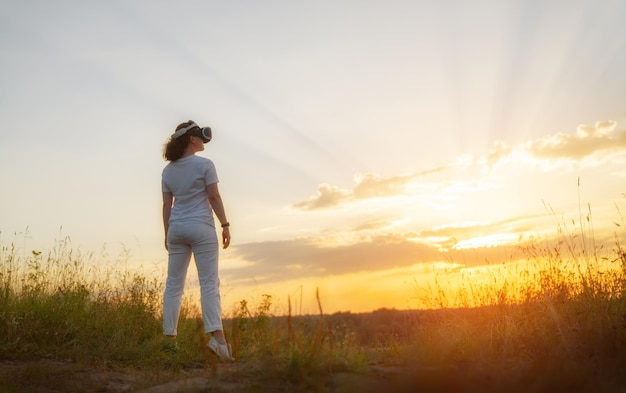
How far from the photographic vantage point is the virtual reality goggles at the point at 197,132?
22.7 ft

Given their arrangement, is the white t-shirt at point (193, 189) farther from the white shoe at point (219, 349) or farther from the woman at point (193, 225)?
the white shoe at point (219, 349)

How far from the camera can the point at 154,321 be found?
888 centimetres

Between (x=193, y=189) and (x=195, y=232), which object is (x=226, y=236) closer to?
(x=195, y=232)

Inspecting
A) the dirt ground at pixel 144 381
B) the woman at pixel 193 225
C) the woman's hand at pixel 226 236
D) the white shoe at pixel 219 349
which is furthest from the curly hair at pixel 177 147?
the dirt ground at pixel 144 381

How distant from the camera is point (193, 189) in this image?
22.0 ft

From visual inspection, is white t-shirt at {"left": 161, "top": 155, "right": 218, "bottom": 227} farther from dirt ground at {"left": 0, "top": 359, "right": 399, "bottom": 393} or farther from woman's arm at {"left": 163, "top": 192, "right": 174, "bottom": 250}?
dirt ground at {"left": 0, "top": 359, "right": 399, "bottom": 393}

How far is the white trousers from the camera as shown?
661 centimetres

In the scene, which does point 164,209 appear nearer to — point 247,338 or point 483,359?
point 247,338

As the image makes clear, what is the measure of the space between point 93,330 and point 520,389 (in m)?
5.66

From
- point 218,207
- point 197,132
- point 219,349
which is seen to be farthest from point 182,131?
point 219,349

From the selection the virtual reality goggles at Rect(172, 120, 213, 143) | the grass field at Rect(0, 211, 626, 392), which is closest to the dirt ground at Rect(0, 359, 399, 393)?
the grass field at Rect(0, 211, 626, 392)

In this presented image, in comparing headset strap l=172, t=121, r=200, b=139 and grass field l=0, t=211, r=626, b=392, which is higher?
headset strap l=172, t=121, r=200, b=139

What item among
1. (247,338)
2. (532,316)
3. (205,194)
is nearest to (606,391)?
(532,316)

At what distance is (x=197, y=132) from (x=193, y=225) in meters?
1.09
